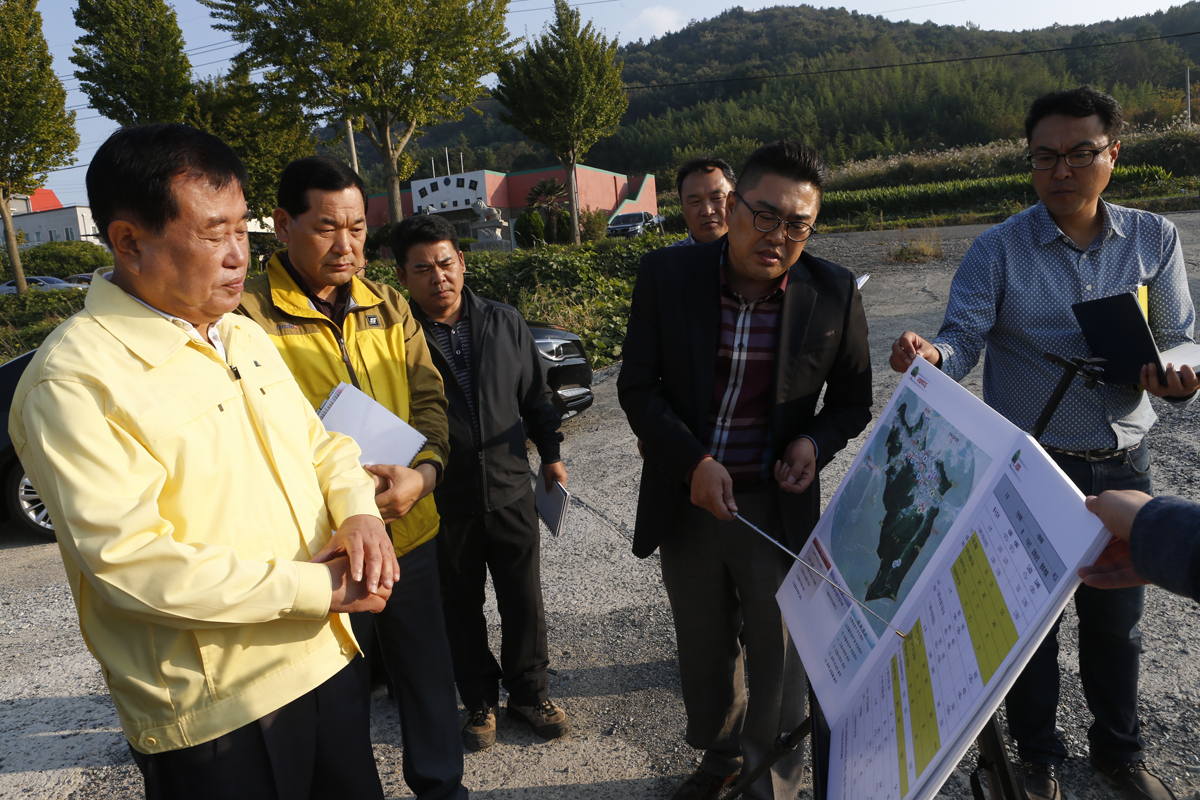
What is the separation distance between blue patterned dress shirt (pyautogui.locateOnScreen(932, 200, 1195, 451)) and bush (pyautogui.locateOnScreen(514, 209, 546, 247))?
24778mm

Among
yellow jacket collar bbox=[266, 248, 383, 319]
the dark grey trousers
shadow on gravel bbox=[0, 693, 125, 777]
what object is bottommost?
shadow on gravel bbox=[0, 693, 125, 777]

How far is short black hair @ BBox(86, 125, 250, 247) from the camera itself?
1.34m

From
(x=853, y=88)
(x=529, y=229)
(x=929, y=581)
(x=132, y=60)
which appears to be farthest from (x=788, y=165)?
(x=853, y=88)

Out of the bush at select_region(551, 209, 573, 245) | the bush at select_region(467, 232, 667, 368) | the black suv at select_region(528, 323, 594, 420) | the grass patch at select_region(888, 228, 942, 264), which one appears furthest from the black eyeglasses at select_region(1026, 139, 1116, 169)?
the bush at select_region(551, 209, 573, 245)

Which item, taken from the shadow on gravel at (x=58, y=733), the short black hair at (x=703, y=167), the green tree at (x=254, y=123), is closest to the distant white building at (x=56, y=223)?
the green tree at (x=254, y=123)

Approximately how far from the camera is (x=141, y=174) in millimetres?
1346

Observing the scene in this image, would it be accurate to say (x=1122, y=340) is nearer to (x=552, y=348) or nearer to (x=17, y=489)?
(x=552, y=348)

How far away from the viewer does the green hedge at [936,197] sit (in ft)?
85.4

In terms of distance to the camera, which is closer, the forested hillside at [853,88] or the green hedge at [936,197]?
the green hedge at [936,197]

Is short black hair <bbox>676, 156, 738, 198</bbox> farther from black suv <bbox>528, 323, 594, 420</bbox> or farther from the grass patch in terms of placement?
the grass patch

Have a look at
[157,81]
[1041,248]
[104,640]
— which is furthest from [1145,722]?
[157,81]

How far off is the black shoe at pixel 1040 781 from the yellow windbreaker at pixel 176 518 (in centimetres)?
220

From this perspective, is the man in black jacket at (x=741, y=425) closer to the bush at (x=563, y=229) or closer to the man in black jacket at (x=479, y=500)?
the man in black jacket at (x=479, y=500)

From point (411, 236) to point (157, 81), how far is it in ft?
69.2
